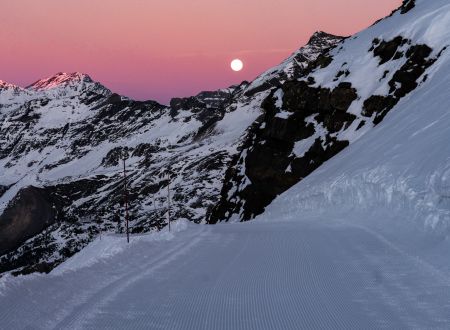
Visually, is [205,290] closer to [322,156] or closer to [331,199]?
[331,199]

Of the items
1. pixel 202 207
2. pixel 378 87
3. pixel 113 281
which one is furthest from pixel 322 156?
pixel 202 207

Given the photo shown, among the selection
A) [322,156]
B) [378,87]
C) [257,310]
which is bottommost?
[257,310]

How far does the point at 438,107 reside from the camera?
2569 centimetres

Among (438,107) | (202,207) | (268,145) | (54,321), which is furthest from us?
(202,207)

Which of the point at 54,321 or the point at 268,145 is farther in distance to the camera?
the point at 268,145

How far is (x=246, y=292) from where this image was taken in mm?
9062

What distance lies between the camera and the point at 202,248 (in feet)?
52.0

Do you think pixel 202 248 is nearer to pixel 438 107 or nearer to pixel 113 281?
pixel 113 281

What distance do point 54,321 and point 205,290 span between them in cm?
295

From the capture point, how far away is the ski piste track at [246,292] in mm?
7336

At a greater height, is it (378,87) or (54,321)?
(378,87)

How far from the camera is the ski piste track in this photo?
734 centimetres

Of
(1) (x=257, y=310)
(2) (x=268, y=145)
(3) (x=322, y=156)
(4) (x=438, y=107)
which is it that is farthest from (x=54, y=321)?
(2) (x=268, y=145)

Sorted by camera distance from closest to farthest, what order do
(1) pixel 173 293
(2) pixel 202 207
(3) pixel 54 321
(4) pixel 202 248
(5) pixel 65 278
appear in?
(3) pixel 54 321
(1) pixel 173 293
(5) pixel 65 278
(4) pixel 202 248
(2) pixel 202 207
